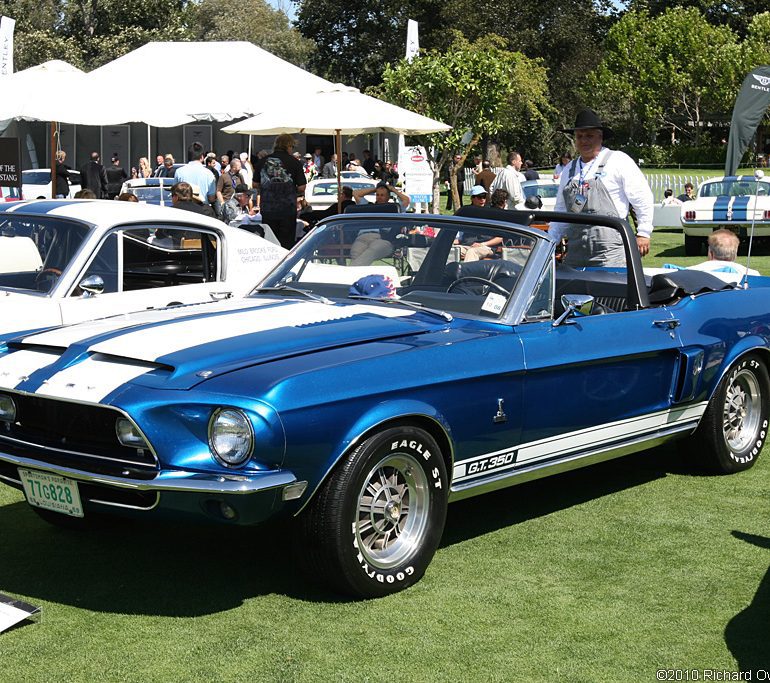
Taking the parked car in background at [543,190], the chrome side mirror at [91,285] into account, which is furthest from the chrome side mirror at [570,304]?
the parked car in background at [543,190]

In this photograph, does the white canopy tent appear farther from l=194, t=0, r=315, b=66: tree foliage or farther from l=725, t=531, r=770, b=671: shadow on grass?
l=194, t=0, r=315, b=66: tree foliage

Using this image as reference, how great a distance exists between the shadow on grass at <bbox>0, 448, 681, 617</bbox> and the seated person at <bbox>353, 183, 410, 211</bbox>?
7665mm

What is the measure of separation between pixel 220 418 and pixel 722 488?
3399 mm

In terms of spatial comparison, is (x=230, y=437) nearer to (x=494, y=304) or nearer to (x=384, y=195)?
(x=494, y=304)

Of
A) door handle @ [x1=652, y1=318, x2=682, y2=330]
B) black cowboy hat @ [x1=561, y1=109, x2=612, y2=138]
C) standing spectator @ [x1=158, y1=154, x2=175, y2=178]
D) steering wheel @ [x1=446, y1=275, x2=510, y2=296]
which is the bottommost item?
door handle @ [x1=652, y1=318, x2=682, y2=330]

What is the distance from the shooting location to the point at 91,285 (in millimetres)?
7324

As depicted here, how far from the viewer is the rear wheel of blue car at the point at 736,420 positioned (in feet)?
21.7

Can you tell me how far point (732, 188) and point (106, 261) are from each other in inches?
656

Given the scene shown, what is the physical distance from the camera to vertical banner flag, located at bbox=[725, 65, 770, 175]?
1770 cm

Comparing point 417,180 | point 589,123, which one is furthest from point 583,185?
point 417,180

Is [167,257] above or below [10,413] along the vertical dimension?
above

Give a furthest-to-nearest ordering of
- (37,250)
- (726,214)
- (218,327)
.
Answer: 1. (726,214)
2. (37,250)
3. (218,327)

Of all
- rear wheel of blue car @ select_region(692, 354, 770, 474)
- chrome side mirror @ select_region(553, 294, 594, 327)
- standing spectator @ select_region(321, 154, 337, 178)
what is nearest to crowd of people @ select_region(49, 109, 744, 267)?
chrome side mirror @ select_region(553, 294, 594, 327)

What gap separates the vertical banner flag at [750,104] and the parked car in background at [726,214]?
8.79 feet
